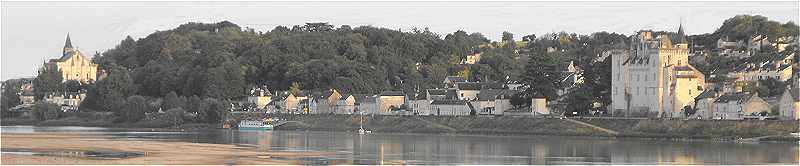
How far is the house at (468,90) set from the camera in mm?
89312

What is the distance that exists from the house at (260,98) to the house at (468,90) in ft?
68.1

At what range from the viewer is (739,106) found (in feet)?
220

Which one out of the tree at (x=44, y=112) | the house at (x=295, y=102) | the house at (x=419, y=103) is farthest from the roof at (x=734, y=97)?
the tree at (x=44, y=112)

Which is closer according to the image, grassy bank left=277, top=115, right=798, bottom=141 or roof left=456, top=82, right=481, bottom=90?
grassy bank left=277, top=115, right=798, bottom=141

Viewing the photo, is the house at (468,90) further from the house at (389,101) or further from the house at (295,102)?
A: the house at (295,102)

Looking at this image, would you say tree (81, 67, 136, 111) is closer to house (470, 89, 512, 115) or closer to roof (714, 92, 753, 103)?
house (470, 89, 512, 115)

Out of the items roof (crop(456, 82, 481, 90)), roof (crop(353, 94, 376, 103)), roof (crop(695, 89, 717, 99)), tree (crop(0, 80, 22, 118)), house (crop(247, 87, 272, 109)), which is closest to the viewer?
roof (crop(695, 89, 717, 99))

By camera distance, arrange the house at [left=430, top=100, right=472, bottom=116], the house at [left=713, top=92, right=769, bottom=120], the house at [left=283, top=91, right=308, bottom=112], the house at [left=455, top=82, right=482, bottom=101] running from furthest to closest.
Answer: the house at [left=283, top=91, right=308, bottom=112] → the house at [left=455, top=82, right=482, bottom=101] → the house at [left=430, top=100, right=472, bottom=116] → the house at [left=713, top=92, right=769, bottom=120]

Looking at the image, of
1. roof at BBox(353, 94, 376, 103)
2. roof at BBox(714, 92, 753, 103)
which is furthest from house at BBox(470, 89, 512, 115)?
roof at BBox(714, 92, 753, 103)

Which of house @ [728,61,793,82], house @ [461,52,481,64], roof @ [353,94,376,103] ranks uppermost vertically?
house @ [461,52,481,64]

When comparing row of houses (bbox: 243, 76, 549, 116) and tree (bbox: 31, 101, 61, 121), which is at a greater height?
row of houses (bbox: 243, 76, 549, 116)

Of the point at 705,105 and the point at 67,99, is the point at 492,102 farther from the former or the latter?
the point at 67,99

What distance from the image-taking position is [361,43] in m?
123

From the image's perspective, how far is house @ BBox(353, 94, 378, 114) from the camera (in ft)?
311
